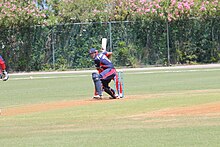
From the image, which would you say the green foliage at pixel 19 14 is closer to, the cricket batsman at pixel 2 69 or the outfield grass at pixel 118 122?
the outfield grass at pixel 118 122

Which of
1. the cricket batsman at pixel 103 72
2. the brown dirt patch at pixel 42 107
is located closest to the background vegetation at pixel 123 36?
the cricket batsman at pixel 103 72

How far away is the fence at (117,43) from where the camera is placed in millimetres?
43156

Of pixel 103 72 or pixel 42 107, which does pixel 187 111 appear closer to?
pixel 42 107

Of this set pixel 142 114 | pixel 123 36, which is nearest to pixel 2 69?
pixel 142 114

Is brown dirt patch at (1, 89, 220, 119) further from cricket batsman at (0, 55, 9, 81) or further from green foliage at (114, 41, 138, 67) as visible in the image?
green foliage at (114, 41, 138, 67)

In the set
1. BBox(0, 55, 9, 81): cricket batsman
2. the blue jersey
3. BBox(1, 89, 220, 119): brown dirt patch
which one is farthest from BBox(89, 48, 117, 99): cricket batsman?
BBox(0, 55, 9, 81): cricket batsman

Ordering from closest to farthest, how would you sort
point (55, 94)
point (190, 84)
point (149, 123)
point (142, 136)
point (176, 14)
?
point (142, 136) < point (149, 123) < point (55, 94) < point (190, 84) < point (176, 14)

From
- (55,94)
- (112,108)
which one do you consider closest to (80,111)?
(112,108)

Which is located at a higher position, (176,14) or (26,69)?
(176,14)

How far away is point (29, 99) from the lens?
72.7 feet

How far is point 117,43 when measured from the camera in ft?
141

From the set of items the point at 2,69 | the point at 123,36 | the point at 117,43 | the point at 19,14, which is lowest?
the point at 117,43

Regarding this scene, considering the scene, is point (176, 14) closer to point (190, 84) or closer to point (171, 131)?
point (190, 84)

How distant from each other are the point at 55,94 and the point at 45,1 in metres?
22.1
